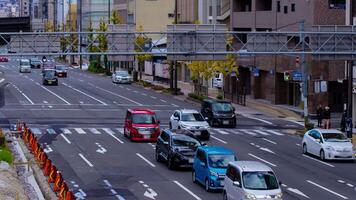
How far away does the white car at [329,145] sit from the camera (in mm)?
38781

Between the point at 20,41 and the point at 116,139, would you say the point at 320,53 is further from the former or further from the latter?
the point at 20,41

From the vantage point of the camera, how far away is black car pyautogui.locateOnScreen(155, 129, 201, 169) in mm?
34406

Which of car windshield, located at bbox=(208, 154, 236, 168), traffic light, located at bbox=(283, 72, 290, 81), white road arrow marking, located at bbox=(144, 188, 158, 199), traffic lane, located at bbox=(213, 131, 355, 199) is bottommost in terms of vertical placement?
traffic lane, located at bbox=(213, 131, 355, 199)

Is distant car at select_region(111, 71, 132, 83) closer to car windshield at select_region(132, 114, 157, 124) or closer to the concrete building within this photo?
the concrete building

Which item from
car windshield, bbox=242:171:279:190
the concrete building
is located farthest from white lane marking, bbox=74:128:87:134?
car windshield, bbox=242:171:279:190

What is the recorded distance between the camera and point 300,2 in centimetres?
6619

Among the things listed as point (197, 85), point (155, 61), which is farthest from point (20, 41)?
point (155, 61)

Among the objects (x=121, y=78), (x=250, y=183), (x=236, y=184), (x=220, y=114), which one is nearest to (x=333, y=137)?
(x=220, y=114)

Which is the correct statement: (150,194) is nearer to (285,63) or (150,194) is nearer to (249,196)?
(249,196)

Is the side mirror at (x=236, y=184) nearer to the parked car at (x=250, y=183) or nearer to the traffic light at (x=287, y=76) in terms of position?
the parked car at (x=250, y=183)

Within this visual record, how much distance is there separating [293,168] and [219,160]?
23.6ft

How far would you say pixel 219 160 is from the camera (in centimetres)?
3002

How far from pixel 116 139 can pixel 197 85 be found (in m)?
35.2

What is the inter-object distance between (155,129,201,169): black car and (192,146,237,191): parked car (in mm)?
2943
